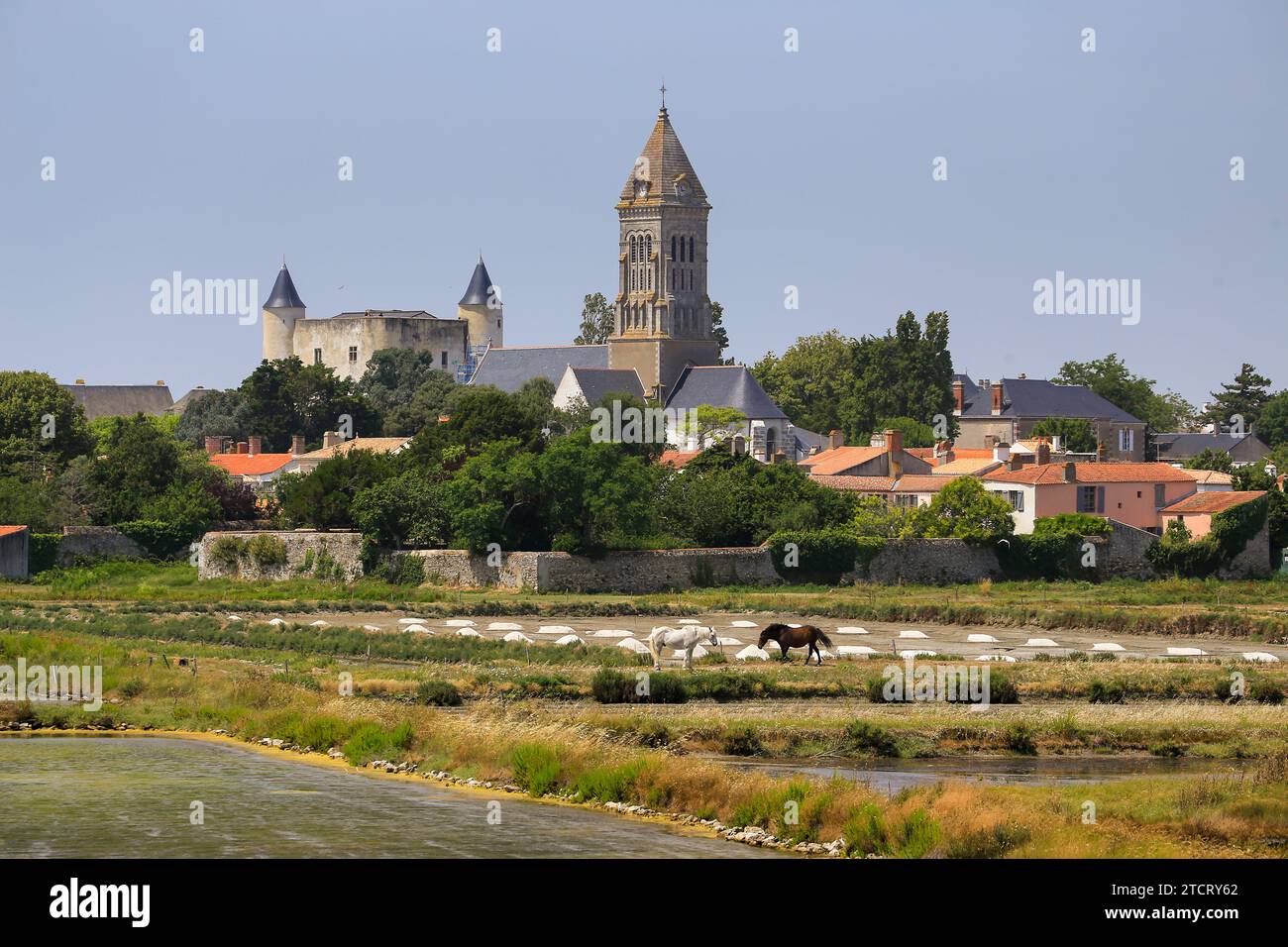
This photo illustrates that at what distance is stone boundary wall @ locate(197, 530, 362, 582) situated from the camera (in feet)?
248

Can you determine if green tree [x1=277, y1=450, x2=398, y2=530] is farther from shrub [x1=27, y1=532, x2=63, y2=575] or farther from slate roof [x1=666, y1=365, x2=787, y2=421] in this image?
slate roof [x1=666, y1=365, x2=787, y2=421]

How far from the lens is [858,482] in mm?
95688

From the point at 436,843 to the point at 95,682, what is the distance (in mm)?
18604

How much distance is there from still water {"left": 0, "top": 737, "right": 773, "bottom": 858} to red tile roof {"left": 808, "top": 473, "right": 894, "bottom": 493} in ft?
202

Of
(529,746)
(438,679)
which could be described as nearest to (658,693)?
(438,679)

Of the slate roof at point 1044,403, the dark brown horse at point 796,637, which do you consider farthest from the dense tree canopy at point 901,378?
the dark brown horse at point 796,637

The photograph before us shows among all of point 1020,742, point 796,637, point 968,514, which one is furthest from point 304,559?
point 1020,742

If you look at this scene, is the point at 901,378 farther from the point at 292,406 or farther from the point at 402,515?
the point at 402,515

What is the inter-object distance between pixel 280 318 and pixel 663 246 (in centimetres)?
4891

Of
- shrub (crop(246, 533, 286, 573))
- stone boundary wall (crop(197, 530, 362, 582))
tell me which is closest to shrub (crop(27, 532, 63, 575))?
stone boundary wall (crop(197, 530, 362, 582))

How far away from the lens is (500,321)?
19862 centimetres

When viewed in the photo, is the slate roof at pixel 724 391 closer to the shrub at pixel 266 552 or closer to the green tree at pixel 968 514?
the green tree at pixel 968 514

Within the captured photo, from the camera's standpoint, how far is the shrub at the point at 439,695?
1556 inches
